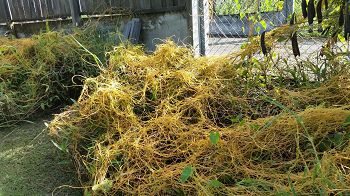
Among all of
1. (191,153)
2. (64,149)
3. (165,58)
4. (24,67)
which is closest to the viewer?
(191,153)

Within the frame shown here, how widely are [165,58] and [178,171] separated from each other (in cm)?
120

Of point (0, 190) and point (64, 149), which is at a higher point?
point (64, 149)

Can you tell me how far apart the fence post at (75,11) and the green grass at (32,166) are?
2.21m

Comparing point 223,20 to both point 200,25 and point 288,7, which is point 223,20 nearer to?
point 200,25

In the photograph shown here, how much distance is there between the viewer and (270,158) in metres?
1.89

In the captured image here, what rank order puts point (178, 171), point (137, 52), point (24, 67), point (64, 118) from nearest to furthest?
1. point (178, 171)
2. point (64, 118)
3. point (137, 52)
4. point (24, 67)

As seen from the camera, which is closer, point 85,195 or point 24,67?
point 85,195

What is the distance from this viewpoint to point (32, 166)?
2.41 m

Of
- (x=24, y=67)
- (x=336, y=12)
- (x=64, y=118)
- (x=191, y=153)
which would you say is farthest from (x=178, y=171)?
(x=24, y=67)

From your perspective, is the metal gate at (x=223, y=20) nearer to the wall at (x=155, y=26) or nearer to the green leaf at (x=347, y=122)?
the wall at (x=155, y=26)

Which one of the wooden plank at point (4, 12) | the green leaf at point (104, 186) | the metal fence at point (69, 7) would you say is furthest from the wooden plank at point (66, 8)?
the green leaf at point (104, 186)

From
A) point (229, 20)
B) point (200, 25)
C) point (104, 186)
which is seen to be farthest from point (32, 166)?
point (229, 20)

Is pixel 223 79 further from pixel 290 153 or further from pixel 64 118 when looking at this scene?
pixel 64 118

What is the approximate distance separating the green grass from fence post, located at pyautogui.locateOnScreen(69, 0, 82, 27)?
2208 millimetres
